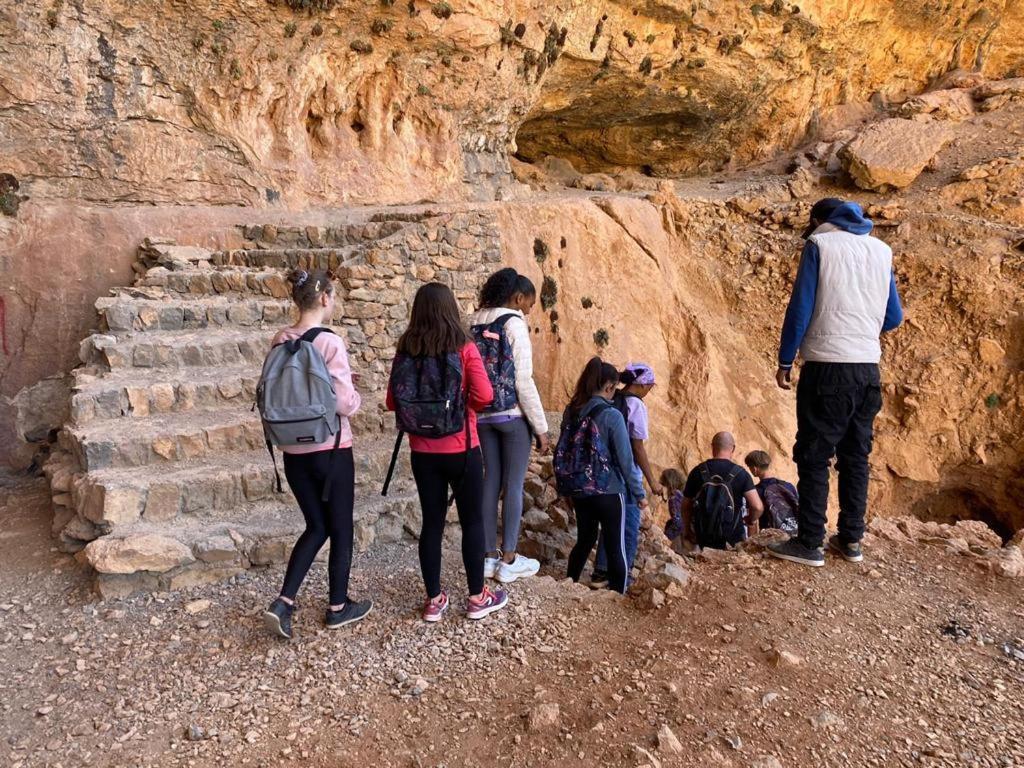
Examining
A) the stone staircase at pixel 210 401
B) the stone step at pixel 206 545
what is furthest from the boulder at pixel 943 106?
the stone step at pixel 206 545

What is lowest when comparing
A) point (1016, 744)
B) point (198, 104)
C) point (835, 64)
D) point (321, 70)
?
point (1016, 744)

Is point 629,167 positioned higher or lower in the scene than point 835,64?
lower

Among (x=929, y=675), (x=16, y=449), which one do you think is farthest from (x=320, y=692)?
(x=16, y=449)

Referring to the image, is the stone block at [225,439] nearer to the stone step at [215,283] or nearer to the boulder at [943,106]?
the stone step at [215,283]

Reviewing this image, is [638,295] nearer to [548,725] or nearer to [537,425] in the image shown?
[537,425]

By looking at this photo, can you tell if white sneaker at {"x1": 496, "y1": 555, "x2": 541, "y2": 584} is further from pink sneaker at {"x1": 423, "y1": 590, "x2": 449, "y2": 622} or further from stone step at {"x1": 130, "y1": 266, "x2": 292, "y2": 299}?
stone step at {"x1": 130, "y1": 266, "x2": 292, "y2": 299}

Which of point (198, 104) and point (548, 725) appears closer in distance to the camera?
point (548, 725)

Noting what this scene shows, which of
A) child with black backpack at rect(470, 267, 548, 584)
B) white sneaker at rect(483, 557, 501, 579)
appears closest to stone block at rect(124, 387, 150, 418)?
child with black backpack at rect(470, 267, 548, 584)

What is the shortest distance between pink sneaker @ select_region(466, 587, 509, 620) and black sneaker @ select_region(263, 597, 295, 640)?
3.11 ft

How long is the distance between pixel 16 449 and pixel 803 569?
6994 millimetres

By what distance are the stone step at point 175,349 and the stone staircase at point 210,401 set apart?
0.01 meters

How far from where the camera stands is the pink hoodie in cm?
331

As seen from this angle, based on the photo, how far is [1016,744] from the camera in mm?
2771

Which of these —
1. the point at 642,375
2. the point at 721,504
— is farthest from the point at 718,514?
the point at 642,375
